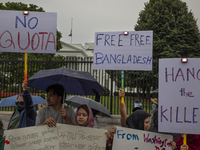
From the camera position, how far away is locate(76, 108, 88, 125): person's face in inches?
116

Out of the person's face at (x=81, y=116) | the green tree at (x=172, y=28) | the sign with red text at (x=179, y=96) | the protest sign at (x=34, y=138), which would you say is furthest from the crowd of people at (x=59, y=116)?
the green tree at (x=172, y=28)

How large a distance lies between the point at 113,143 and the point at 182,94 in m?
1.06

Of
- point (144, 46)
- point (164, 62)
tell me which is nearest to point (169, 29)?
point (144, 46)

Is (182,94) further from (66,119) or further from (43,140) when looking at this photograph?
(43,140)

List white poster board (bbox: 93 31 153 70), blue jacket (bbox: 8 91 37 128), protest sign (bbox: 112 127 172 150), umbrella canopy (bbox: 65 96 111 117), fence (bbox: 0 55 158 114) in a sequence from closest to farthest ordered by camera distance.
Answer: protest sign (bbox: 112 127 172 150) < blue jacket (bbox: 8 91 37 128) < white poster board (bbox: 93 31 153 70) < umbrella canopy (bbox: 65 96 111 117) < fence (bbox: 0 55 158 114)

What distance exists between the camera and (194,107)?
2.62 metres

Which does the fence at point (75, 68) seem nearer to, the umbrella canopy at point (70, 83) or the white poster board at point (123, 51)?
the white poster board at point (123, 51)

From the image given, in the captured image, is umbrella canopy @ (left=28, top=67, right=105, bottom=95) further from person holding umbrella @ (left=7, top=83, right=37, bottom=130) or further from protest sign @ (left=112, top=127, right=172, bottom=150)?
protest sign @ (left=112, top=127, right=172, bottom=150)

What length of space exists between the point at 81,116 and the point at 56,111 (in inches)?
15.4

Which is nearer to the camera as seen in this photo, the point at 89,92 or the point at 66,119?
the point at 66,119

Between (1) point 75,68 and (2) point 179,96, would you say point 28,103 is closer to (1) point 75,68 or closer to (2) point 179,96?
(2) point 179,96

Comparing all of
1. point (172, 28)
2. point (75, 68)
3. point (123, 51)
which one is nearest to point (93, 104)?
point (123, 51)

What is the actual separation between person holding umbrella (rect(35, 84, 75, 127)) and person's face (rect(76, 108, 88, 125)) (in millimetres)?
116

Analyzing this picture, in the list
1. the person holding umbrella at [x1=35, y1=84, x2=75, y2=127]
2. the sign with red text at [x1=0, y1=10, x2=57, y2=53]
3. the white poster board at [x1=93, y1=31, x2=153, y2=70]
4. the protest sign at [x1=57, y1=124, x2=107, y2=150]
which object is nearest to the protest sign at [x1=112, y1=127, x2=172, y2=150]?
the protest sign at [x1=57, y1=124, x2=107, y2=150]
